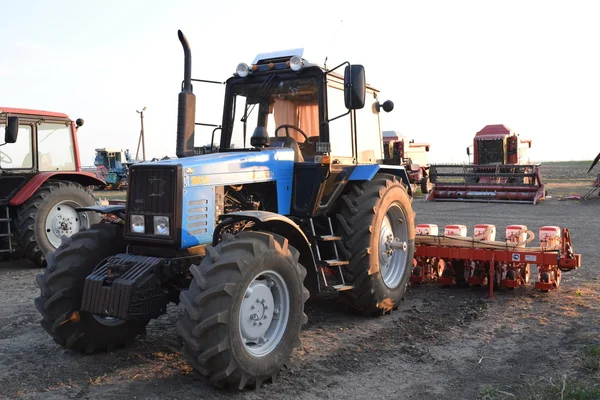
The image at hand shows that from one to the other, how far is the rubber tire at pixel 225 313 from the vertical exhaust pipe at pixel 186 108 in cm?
161

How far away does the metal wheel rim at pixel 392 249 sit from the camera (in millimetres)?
6062

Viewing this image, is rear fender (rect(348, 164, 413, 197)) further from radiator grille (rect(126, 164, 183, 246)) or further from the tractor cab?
the tractor cab

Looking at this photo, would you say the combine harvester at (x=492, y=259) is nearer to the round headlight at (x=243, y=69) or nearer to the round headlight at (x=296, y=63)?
the round headlight at (x=296, y=63)

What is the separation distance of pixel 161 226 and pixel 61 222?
564 centimetres

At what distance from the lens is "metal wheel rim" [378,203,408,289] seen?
6.06 meters

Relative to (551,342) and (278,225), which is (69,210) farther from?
(551,342)

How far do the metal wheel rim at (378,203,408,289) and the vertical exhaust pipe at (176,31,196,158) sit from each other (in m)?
2.22

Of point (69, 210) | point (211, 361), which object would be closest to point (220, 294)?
point (211, 361)

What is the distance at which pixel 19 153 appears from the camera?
929 cm

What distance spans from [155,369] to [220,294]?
1.14 metres

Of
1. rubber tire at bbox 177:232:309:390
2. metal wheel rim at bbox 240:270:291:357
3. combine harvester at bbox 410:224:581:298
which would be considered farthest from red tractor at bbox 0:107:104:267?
rubber tire at bbox 177:232:309:390

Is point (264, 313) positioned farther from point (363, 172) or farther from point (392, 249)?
point (392, 249)

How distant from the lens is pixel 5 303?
6.70 m

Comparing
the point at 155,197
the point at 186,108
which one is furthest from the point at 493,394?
the point at 186,108
